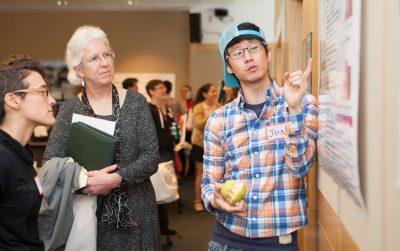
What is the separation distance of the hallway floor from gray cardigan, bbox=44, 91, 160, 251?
252 cm

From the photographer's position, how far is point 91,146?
2146 millimetres

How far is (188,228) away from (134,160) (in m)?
3.43

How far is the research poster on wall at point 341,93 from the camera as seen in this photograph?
967 millimetres

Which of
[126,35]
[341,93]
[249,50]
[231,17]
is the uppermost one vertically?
[231,17]

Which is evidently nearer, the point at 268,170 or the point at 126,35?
the point at 268,170

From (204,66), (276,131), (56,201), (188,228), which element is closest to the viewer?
(276,131)

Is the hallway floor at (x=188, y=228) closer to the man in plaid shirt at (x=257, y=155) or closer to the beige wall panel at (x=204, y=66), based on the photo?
the man in plaid shirt at (x=257, y=155)

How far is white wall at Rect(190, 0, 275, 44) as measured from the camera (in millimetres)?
9922

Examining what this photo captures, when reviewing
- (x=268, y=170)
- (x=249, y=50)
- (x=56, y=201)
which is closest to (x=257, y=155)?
(x=268, y=170)

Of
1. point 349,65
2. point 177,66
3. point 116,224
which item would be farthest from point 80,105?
point 177,66

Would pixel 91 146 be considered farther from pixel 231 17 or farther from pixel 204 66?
pixel 231 17

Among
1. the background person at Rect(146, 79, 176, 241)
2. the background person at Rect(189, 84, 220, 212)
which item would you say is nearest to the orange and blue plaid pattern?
the background person at Rect(146, 79, 176, 241)

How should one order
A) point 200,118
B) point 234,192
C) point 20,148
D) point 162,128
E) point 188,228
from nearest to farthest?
point 234,192 < point 20,148 < point 162,128 < point 188,228 < point 200,118

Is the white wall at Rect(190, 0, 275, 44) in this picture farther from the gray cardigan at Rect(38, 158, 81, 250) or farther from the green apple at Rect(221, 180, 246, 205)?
the green apple at Rect(221, 180, 246, 205)
